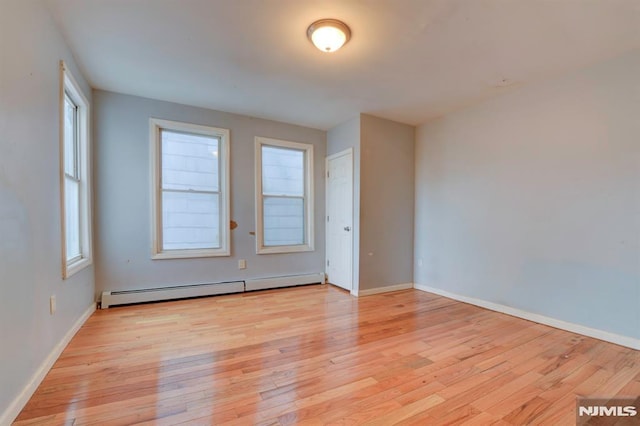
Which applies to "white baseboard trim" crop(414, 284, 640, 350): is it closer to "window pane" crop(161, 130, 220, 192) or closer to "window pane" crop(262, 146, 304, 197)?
"window pane" crop(262, 146, 304, 197)

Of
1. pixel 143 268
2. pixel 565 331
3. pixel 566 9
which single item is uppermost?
pixel 566 9

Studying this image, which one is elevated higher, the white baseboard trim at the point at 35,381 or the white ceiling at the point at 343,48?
the white ceiling at the point at 343,48

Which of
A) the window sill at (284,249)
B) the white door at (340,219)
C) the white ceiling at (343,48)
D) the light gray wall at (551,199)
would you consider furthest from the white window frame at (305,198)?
the light gray wall at (551,199)

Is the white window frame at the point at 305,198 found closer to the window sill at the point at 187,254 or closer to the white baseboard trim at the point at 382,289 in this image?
the window sill at the point at 187,254

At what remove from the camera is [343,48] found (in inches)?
95.4

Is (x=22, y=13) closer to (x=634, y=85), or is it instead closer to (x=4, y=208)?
(x=4, y=208)

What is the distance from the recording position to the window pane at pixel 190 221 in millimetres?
3719

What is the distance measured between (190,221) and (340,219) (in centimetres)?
211

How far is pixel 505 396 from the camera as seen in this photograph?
1.71m

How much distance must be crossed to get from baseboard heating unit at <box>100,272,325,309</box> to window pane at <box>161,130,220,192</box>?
132 centimetres

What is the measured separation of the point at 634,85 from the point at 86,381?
15.6 ft

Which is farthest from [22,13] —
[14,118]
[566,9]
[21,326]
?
[566,9]

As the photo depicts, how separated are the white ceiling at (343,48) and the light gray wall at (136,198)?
0.92ft

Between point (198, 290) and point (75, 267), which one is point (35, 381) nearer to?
point (75, 267)
